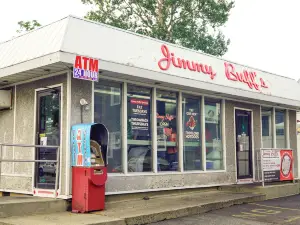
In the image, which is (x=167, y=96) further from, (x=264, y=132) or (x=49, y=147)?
(x=264, y=132)

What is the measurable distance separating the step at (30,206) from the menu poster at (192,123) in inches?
165

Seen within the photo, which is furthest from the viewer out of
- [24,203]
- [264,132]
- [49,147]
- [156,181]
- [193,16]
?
[193,16]

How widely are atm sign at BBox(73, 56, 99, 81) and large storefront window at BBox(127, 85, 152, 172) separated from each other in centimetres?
171

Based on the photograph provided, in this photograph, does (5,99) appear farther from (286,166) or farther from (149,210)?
(286,166)

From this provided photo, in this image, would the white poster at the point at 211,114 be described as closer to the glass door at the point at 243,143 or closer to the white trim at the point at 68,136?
the glass door at the point at 243,143

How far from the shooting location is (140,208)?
817 cm

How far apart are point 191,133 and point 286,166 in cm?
332

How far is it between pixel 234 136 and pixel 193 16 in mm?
14772

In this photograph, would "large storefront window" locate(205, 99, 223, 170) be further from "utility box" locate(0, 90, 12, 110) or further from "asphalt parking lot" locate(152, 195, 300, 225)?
"utility box" locate(0, 90, 12, 110)

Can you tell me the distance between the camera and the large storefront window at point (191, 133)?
10883mm

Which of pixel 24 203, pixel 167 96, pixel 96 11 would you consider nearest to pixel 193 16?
pixel 96 11

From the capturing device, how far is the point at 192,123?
36.6 feet

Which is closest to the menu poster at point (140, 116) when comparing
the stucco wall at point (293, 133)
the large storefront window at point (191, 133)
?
the large storefront window at point (191, 133)

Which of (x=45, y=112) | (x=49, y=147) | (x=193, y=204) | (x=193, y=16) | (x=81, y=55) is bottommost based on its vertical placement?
(x=193, y=204)
